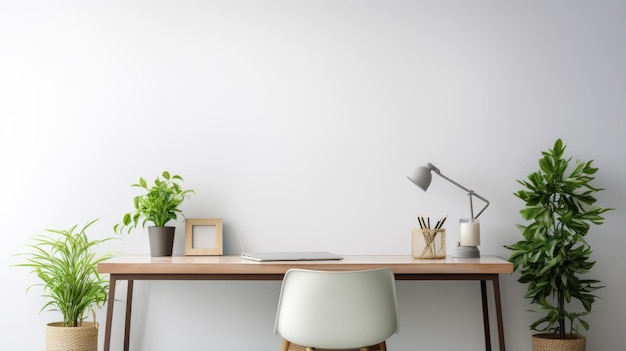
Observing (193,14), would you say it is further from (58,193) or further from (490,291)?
(490,291)

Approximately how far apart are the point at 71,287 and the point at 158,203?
0.60 meters

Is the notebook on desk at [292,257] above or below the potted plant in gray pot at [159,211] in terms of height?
below

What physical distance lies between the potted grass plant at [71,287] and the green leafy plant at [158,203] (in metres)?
0.23

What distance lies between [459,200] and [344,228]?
637 millimetres

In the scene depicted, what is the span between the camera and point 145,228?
381 centimetres

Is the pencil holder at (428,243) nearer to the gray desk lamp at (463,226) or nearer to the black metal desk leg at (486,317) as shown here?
the gray desk lamp at (463,226)

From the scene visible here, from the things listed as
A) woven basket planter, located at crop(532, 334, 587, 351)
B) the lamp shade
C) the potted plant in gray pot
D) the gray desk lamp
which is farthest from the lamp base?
the potted plant in gray pot

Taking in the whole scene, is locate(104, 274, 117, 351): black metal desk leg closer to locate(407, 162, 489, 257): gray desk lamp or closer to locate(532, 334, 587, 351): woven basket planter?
locate(407, 162, 489, 257): gray desk lamp

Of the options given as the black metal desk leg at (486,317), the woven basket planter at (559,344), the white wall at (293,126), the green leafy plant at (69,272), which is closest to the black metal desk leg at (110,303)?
the green leafy plant at (69,272)

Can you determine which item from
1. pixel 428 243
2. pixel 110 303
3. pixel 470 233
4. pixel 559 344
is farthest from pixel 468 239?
pixel 110 303

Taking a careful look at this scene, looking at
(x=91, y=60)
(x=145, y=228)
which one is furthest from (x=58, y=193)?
(x=91, y=60)

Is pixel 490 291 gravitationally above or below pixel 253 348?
above

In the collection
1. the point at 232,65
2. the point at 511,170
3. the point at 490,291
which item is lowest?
the point at 490,291

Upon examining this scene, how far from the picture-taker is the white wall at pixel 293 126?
148 inches
